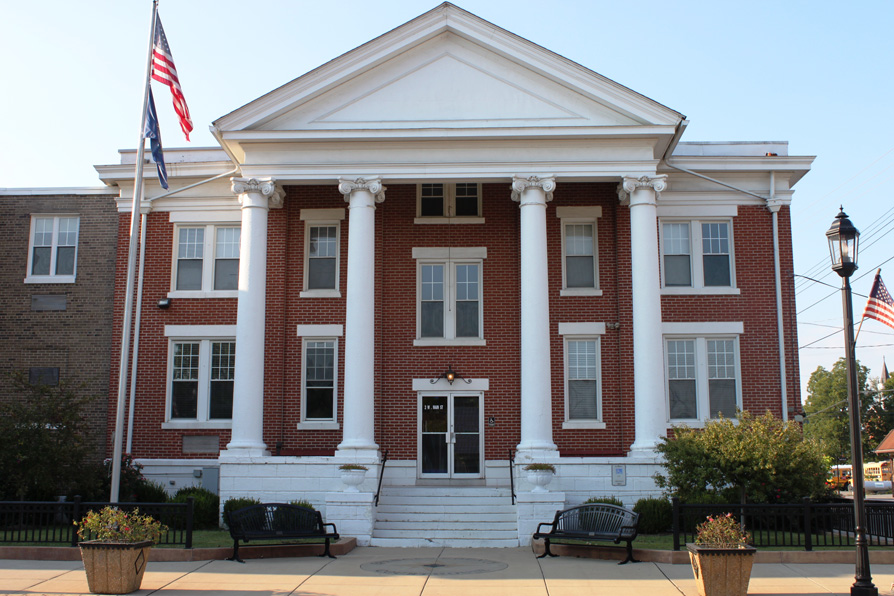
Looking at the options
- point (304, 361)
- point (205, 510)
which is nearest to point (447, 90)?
point (304, 361)

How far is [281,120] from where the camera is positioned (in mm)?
19875

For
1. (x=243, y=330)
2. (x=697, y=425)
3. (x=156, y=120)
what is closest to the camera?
(x=156, y=120)

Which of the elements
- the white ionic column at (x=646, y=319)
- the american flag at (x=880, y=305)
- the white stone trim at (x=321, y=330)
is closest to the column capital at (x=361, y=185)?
the white stone trim at (x=321, y=330)

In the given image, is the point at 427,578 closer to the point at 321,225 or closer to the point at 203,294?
the point at 321,225

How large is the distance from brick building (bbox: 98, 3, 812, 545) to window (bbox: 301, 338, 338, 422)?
0.06m

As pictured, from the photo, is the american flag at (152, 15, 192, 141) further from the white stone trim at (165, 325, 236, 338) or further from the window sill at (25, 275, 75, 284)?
the window sill at (25, 275, 75, 284)

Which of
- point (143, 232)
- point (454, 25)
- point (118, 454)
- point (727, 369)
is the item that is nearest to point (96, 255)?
point (143, 232)

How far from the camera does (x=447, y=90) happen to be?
1998cm

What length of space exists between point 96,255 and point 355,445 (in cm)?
950

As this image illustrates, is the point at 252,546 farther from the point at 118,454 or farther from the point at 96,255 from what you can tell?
the point at 96,255

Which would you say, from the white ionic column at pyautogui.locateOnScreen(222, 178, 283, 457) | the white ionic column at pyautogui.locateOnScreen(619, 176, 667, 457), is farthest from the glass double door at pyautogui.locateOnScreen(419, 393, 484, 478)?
the white ionic column at pyautogui.locateOnScreen(222, 178, 283, 457)

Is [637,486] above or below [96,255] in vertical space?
below

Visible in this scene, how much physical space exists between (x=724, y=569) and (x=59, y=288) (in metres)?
18.4

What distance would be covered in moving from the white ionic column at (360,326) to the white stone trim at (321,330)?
8.37 ft
